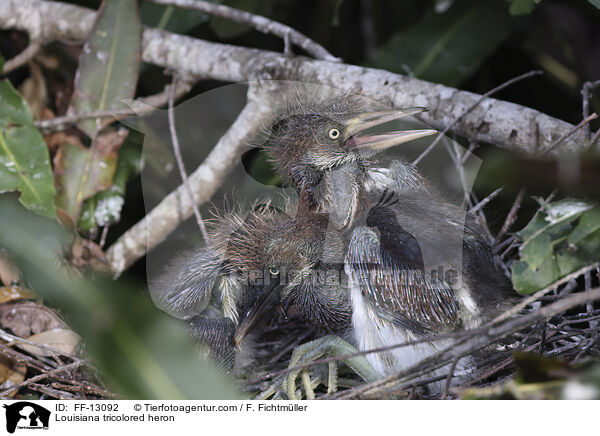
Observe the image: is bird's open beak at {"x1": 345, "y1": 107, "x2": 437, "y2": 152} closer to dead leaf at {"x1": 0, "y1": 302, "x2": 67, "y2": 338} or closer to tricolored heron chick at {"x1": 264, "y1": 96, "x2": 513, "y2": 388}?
tricolored heron chick at {"x1": 264, "y1": 96, "x2": 513, "y2": 388}

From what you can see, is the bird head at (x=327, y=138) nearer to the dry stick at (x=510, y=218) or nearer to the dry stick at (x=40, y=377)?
the dry stick at (x=510, y=218)

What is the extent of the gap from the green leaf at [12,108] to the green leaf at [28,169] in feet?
0.13

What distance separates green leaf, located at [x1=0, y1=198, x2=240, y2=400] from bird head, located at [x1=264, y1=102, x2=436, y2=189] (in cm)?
45

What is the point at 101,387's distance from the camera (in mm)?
1141

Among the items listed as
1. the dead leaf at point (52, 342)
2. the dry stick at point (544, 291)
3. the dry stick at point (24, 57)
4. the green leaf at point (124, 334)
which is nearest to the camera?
the green leaf at point (124, 334)

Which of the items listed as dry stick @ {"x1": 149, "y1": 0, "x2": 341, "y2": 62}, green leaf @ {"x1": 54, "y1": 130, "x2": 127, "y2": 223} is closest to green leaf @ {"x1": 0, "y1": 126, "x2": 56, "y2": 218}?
green leaf @ {"x1": 54, "y1": 130, "x2": 127, "y2": 223}

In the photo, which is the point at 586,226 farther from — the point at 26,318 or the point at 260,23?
the point at 26,318

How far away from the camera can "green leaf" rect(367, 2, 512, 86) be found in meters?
1.68

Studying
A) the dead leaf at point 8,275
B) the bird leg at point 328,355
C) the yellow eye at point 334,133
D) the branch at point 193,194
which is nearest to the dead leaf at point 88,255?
the branch at point 193,194

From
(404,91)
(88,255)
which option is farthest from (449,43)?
(88,255)
